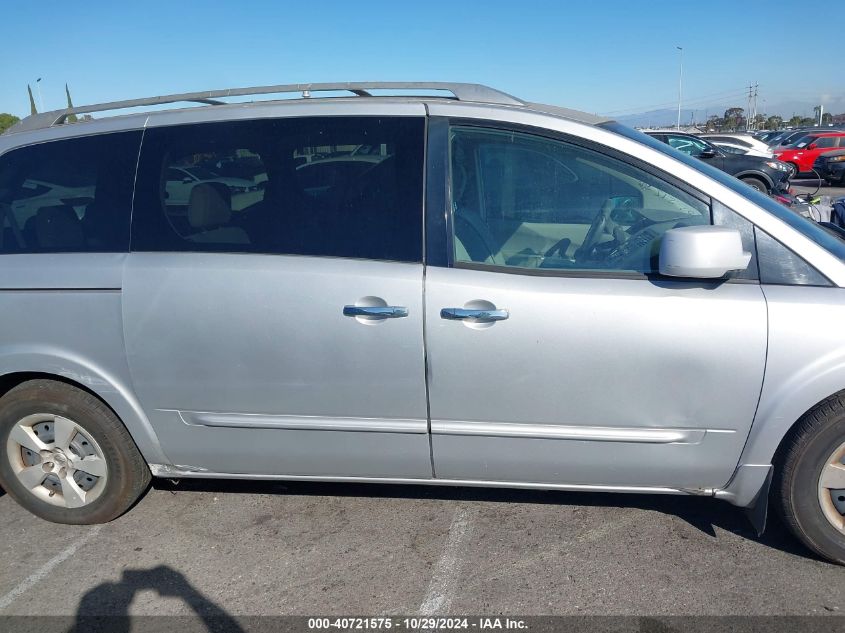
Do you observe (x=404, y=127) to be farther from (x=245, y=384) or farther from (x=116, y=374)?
(x=116, y=374)

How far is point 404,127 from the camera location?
9.07 feet

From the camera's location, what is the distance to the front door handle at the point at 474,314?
8.36ft

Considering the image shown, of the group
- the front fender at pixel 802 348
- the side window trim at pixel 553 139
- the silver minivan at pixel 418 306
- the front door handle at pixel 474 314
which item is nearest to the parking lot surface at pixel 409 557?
the silver minivan at pixel 418 306

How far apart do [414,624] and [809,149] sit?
24640 mm

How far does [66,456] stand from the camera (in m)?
3.10

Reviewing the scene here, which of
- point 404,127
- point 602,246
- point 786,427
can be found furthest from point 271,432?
point 786,427

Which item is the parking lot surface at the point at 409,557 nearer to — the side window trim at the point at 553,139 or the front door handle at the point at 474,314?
the front door handle at the point at 474,314

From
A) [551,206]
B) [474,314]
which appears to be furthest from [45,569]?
[551,206]

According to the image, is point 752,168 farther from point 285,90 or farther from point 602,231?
point 285,90

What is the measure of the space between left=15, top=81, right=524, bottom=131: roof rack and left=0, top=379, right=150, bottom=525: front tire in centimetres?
130

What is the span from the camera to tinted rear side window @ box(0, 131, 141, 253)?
292 centimetres

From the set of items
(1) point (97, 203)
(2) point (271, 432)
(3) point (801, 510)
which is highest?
(1) point (97, 203)

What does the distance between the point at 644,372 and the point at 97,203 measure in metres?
2.42

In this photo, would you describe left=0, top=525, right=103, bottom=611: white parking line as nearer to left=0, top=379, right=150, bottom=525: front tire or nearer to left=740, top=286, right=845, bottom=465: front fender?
left=0, top=379, right=150, bottom=525: front tire
